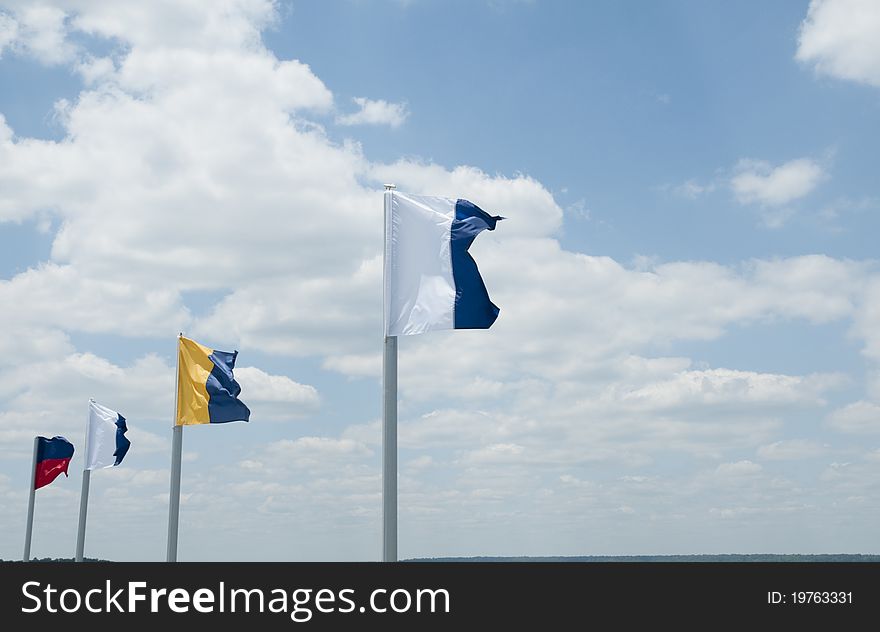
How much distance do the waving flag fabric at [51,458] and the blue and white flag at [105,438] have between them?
6257 millimetres

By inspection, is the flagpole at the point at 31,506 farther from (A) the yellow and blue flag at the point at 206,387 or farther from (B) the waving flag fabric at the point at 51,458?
(A) the yellow and blue flag at the point at 206,387

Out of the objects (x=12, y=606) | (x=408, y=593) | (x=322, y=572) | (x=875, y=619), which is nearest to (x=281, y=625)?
(x=322, y=572)

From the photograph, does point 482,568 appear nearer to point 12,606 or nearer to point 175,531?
point 12,606

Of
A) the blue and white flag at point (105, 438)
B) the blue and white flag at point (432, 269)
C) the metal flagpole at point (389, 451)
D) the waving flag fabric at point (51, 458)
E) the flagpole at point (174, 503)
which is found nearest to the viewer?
the metal flagpole at point (389, 451)

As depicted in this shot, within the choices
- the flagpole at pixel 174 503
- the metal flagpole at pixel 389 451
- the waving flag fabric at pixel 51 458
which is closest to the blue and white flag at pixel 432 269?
the metal flagpole at pixel 389 451

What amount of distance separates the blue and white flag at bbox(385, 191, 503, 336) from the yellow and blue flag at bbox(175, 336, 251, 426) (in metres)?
14.7

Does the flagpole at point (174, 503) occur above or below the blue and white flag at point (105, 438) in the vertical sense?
below

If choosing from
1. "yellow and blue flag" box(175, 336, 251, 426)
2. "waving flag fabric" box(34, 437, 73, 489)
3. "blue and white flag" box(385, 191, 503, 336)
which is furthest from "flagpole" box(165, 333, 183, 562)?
"waving flag fabric" box(34, 437, 73, 489)

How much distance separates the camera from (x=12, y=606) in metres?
14.8

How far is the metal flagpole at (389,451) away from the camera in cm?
1802

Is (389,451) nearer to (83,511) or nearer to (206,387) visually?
(206,387)

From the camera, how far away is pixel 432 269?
796 inches

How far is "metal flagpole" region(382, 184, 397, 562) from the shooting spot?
18.0 meters

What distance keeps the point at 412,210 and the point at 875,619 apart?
11358 millimetres
